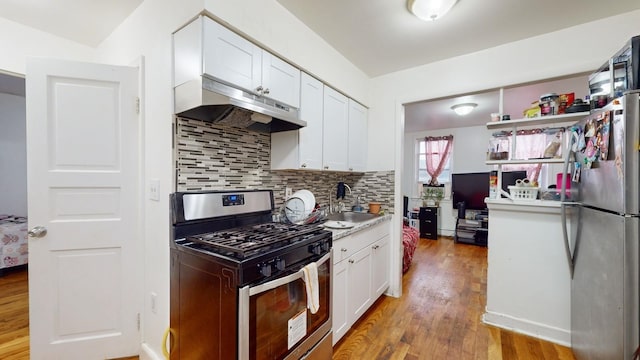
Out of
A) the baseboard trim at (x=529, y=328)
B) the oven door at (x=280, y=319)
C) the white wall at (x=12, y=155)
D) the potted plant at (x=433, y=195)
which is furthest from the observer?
the potted plant at (x=433, y=195)

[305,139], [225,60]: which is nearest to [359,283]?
[305,139]

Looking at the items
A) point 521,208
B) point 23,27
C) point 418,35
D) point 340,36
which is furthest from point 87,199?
point 521,208

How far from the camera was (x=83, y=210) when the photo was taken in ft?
5.62

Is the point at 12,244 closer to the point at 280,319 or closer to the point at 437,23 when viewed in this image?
the point at 280,319

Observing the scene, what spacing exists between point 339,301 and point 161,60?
1955mm

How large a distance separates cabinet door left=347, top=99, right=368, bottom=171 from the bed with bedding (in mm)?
4246

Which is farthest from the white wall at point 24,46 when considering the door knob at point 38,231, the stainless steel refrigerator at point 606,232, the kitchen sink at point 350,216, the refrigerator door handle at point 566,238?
the refrigerator door handle at point 566,238

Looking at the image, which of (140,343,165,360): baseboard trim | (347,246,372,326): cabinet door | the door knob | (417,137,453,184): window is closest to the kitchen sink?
(347,246,372,326): cabinet door

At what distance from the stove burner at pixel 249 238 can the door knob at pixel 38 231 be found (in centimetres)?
102

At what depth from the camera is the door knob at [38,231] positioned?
161cm

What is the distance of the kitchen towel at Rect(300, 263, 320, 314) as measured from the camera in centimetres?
136

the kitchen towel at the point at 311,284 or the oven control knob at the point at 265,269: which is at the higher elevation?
the oven control knob at the point at 265,269

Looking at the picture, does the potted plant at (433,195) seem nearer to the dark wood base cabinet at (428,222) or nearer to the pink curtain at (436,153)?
the pink curtain at (436,153)

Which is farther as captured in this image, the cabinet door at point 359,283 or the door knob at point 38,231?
the cabinet door at point 359,283
